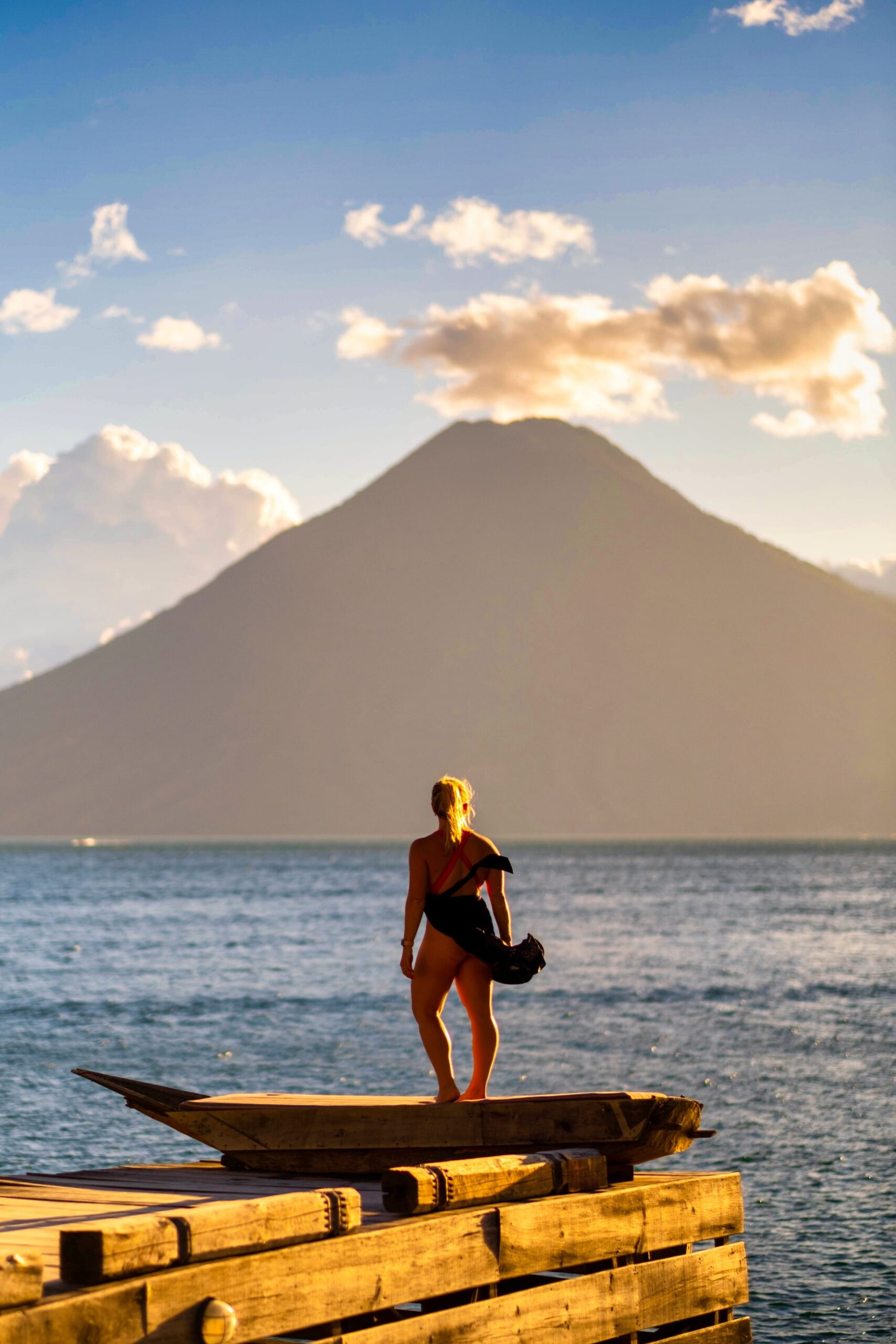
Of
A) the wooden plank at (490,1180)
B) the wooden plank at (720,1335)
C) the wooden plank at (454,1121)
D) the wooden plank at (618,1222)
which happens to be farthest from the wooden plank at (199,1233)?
the wooden plank at (720,1335)

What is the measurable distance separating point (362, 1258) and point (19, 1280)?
69.5 inches

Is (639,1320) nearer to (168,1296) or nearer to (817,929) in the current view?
(168,1296)

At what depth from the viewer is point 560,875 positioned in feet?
453

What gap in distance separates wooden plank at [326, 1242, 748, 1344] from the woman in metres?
1.41

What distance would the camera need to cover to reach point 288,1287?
645 centimetres

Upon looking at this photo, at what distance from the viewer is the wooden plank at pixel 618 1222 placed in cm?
750

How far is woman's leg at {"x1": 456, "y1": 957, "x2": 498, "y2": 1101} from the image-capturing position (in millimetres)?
9070

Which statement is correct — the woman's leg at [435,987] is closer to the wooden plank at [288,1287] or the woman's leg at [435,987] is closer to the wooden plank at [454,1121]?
the wooden plank at [454,1121]

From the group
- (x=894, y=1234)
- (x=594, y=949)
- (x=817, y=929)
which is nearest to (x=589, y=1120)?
(x=894, y=1234)

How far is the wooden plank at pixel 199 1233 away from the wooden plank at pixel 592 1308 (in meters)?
0.58

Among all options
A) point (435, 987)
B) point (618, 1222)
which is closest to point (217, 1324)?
point (618, 1222)

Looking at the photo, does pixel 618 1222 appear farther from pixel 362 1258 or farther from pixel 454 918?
pixel 454 918

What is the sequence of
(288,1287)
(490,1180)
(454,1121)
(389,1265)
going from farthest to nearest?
(454,1121) → (490,1180) → (389,1265) → (288,1287)

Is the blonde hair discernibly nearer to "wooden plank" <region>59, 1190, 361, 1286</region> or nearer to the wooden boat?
the wooden boat
